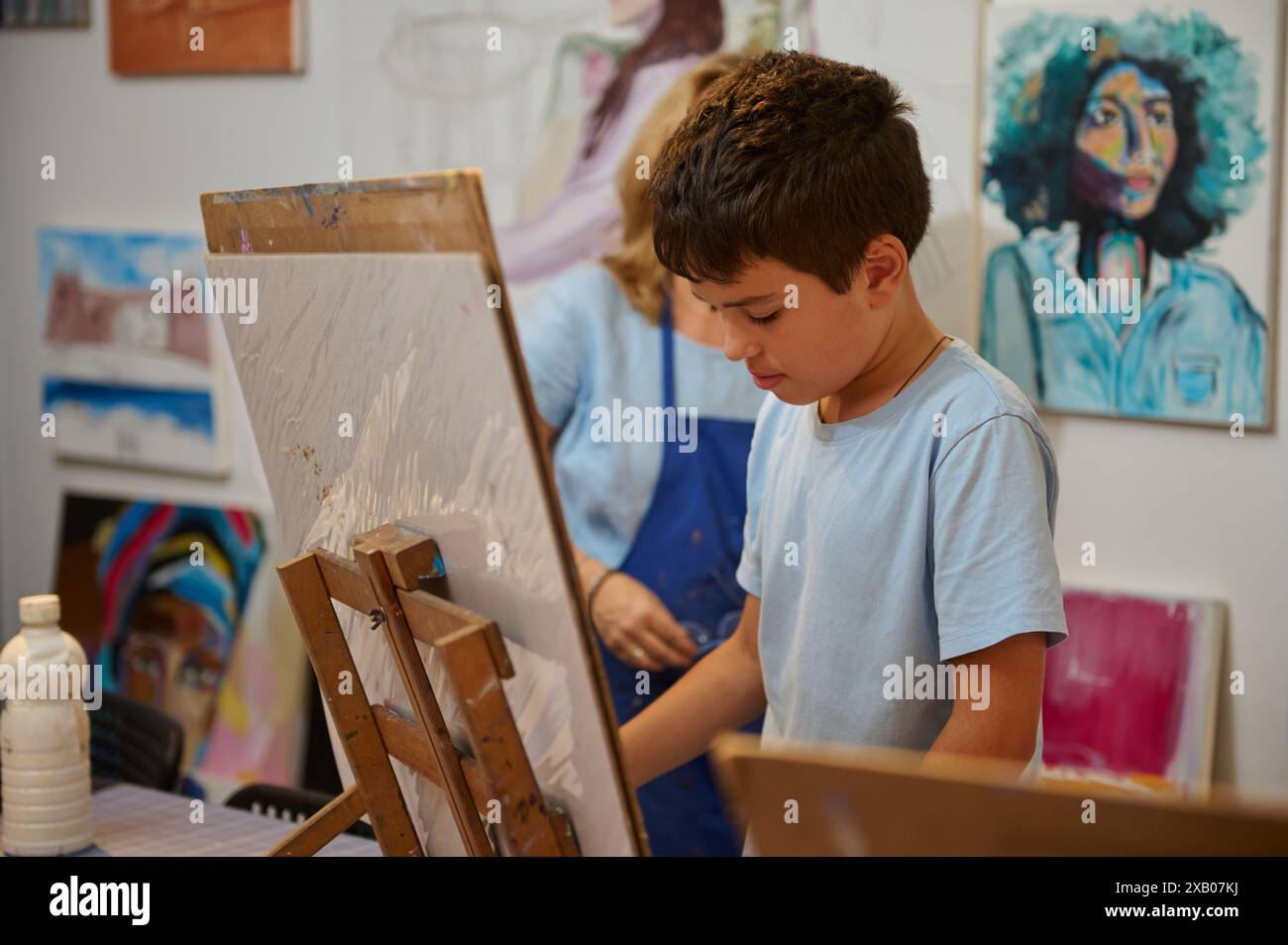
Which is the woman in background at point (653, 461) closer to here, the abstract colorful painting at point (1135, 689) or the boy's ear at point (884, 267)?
the abstract colorful painting at point (1135, 689)

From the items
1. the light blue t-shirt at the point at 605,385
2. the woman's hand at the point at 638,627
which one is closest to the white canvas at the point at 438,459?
the woman's hand at the point at 638,627

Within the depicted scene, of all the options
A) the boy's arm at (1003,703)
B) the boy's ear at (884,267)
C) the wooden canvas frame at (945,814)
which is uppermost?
the boy's ear at (884,267)

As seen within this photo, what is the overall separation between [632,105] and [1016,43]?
Answer: 0.73m

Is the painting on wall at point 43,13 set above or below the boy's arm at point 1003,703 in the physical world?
above

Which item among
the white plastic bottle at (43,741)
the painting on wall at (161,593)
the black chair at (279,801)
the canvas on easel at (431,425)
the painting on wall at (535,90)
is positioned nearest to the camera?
the canvas on easel at (431,425)

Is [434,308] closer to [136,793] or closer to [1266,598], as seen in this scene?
[136,793]

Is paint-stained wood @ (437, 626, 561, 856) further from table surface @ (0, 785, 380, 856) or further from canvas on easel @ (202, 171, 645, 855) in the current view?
table surface @ (0, 785, 380, 856)

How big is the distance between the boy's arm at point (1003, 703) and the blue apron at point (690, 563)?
1114mm

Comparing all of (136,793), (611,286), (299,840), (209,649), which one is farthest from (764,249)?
Answer: (209,649)

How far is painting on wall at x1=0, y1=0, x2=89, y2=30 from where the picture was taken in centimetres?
325

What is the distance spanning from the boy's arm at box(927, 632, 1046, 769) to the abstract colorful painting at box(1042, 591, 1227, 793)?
107 cm

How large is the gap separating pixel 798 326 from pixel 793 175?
Answer: 0.44 ft

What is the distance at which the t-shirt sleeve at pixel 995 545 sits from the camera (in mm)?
1112
